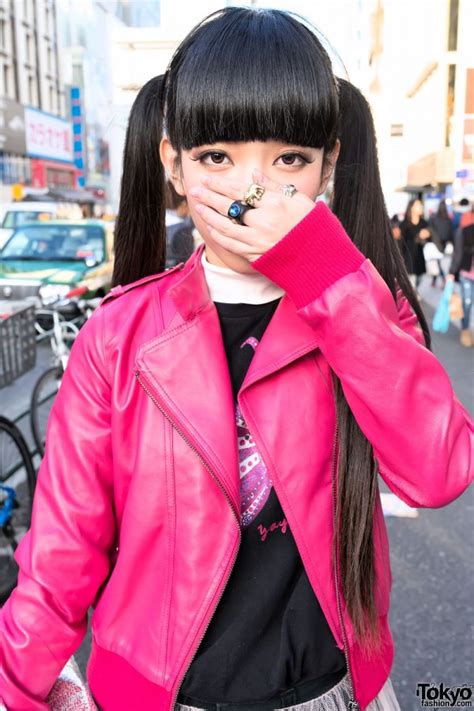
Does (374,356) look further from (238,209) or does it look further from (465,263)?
(465,263)

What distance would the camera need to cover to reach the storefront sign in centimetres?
3472

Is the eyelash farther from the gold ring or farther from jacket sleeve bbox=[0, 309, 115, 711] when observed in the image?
jacket sleeve bbox=[0, 309, 115, 711]

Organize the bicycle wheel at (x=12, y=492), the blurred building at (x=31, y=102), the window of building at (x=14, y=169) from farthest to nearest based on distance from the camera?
1. the blurred building at (x=31, y=102)
2. the window of building at (x=14, y=169)
3. the bicycle wheel at (x=12, y=492)

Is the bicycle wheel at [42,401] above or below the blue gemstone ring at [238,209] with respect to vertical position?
below

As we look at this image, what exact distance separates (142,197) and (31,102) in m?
41.4

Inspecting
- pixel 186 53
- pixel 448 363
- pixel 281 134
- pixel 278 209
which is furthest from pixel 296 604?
pixel 448 363

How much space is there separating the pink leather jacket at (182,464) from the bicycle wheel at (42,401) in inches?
142

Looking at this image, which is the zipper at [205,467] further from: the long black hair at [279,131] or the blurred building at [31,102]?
the blurred building at [31,102]

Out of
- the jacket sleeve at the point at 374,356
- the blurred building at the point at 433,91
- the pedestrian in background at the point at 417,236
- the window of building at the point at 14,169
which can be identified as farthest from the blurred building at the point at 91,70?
the jacket sleeve at the point at 374,356

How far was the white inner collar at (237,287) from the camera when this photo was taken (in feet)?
3.93

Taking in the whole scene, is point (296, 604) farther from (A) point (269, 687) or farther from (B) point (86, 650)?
(B) point (86, 650)

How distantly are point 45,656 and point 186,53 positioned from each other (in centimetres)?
98

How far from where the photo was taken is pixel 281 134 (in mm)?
1062

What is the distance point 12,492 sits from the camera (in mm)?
3777
